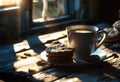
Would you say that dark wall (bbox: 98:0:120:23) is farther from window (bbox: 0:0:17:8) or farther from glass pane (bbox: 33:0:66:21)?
window (bbox: 0:0:17:8)

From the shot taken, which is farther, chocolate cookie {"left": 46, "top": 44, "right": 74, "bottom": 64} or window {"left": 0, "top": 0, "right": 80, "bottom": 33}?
window {"left": 0, "top": 0, "right": 80, "bottom": 33}

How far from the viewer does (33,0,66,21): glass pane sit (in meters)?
1.49

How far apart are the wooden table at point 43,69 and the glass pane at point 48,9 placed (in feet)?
1.20

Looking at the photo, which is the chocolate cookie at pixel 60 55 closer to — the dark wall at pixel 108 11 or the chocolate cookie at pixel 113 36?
the chocolate cookie at pixel 113 36

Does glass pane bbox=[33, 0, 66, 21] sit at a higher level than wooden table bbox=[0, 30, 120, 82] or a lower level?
higher

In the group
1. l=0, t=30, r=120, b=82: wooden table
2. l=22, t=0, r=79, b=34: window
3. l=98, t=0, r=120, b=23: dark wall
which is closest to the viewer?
l=0, t=30, r=120, b=82: wooden table

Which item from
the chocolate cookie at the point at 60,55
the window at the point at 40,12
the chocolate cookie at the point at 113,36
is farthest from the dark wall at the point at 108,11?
the chocolate cookie at the point at 60,55

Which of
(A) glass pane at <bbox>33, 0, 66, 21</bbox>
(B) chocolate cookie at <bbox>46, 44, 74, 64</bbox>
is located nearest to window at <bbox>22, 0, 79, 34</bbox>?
(A) glass pane at <bbox>33, 0, 66, 21</bbox>

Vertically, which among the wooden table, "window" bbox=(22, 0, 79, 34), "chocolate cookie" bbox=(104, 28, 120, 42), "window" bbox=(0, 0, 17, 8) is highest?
"window" bbox=(0, 0, 17, 8)

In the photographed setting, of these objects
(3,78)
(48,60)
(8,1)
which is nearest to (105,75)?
(48,60)

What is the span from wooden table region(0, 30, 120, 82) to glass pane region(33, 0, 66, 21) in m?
0.37

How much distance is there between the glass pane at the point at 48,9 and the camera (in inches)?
58.7

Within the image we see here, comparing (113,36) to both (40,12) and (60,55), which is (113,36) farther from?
(40,12)

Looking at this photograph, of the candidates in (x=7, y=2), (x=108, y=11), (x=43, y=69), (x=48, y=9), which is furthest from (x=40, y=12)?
(x=43, y=69)
